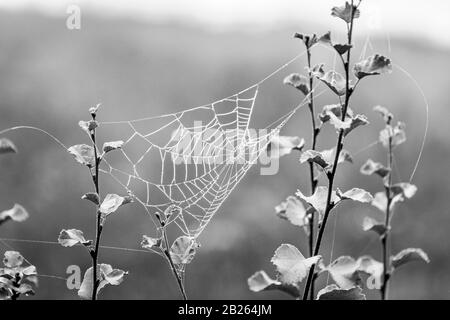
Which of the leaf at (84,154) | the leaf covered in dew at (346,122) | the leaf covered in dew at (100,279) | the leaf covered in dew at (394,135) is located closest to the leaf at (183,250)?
the leaf covered in dew at (100,279)

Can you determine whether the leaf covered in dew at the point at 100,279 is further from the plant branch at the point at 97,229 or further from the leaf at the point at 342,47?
the leaf at the point at 342,47

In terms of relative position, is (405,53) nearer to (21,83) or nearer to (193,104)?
(193,104)

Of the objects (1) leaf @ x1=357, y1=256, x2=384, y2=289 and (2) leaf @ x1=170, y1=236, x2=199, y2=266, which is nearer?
(2) leaf @ x1=170, y1=236, x2=199, y2=266

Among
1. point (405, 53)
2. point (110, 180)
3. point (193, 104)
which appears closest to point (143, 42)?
point (193, 104)

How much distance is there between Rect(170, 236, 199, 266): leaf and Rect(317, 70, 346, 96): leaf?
1.27 ft

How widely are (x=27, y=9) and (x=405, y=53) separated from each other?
3441mm

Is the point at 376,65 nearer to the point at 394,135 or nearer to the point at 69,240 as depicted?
the point at 394,135

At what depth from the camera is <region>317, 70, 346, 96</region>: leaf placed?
0.95m

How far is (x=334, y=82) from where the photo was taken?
98 cm

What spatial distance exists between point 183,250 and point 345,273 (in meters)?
0.31

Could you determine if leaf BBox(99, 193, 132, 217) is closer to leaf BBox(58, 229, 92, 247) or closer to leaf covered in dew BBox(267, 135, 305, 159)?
leaf BBox(58, 229, 92, 247)

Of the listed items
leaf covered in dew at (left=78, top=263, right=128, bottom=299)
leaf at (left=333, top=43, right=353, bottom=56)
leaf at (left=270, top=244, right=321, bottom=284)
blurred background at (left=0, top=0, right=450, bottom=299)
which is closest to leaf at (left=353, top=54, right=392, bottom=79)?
leaf at (left=333, top=43, right=353, bottom=56)

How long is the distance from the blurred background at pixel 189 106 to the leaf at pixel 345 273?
2340 millimetres

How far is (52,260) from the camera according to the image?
10.5 ft
